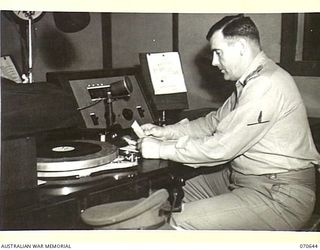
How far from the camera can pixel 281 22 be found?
1746mm

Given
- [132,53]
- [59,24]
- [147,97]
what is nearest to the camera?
[59,24]

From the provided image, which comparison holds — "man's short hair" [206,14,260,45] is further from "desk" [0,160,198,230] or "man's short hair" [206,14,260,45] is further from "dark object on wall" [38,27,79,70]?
"dark object on wall" [38,27,79,70]

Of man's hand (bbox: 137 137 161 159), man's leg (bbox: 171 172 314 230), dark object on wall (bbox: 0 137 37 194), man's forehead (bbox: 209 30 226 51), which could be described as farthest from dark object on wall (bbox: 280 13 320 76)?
dark object on wall (bbox: 0 137 37 194)

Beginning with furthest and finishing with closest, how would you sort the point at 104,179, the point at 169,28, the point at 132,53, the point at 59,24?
the point at 132,53
the point at 169,28
the point at 59,24
the point at 104,179

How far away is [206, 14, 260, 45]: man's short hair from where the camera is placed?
45.9 inches

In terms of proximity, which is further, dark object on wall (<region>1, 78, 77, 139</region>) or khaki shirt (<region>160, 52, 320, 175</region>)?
khaki shirt (<region>160, 52, 320, 175</region>)

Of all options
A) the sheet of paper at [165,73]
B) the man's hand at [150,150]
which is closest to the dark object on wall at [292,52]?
the sheet of paper at [165,73]

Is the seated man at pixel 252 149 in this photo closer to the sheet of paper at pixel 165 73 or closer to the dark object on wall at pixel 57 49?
the sheet of paper at pixel 165 73
